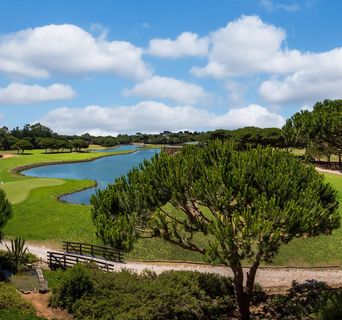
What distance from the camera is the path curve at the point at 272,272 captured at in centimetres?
3300

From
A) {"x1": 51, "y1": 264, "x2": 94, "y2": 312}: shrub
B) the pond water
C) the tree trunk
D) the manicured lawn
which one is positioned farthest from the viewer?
the pond water

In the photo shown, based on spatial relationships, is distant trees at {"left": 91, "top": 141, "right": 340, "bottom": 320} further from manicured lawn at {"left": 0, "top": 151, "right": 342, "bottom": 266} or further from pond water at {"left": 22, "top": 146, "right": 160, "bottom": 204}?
pond water at {"left": 22, "top": 146, "right": 160, "bottom": 204}

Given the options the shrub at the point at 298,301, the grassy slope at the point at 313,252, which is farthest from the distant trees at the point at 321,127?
the shrub at the point at 298,301

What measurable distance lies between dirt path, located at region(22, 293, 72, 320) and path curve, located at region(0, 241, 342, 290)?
21.0ft

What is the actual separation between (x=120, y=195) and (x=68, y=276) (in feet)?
22.4

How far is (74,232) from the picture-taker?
4516 cm

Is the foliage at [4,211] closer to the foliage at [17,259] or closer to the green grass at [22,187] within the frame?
Result: the foliage at [17,259]

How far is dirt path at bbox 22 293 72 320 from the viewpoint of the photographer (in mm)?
25297

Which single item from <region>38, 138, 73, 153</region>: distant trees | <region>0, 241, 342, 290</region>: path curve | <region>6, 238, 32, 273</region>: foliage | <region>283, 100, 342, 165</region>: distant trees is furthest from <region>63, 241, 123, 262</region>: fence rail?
<region>38, 138, 73, 153</region>: distant trees

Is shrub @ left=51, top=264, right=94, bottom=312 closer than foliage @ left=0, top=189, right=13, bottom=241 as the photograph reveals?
Yes

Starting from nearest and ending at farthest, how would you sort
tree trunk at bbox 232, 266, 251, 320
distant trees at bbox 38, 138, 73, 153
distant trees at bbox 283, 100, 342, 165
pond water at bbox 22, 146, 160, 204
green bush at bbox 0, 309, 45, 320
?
green bush at bbox 0, 309, 45, 320 < tree trunk at bbox 232, 266, 251, 320 < distant trees at bbox 283, 100, 342, 165 < pond water at bbox 22, 146, 160, 204 < distant trees at bbox 38, 138, 73, 153

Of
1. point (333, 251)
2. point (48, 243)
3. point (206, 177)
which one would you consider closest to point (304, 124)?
point (333, 251)

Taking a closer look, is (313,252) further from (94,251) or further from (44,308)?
(44,308)

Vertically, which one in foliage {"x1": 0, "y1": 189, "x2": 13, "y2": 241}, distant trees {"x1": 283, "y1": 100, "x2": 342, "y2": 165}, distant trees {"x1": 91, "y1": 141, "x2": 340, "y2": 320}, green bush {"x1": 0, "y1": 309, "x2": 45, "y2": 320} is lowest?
green bush {"x1": 0, "y1": 309, "x2": 45, "y2": 320}
